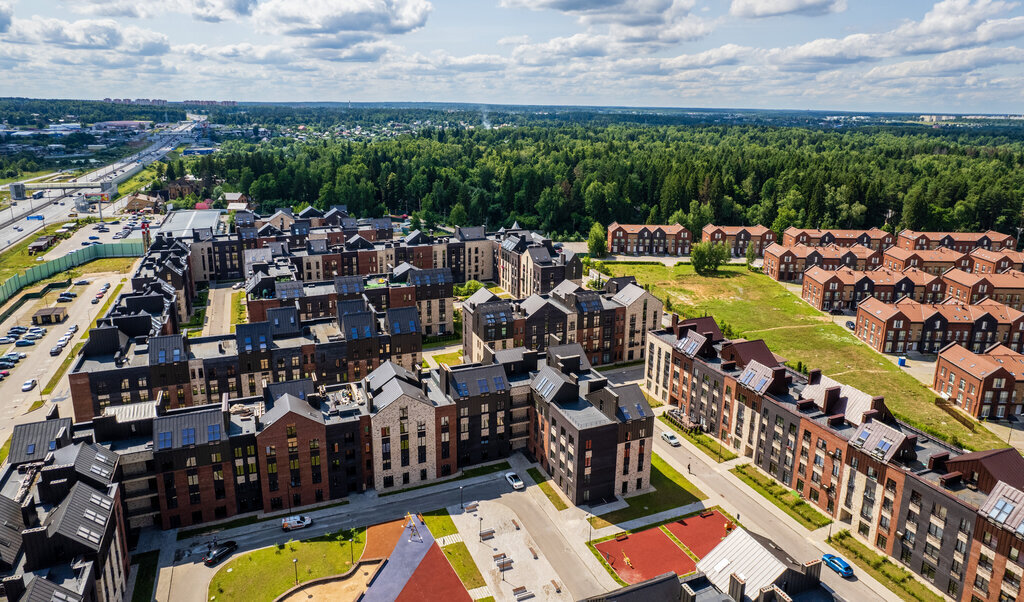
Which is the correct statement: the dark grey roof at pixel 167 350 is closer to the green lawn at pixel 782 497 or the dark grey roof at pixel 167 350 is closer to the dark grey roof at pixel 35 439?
the dark grey roof at pixel 35 439

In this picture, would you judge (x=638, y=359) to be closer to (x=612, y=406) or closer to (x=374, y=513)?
(x=612, y=406)

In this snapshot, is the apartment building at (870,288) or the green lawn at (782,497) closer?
the green lawn at (782,497)

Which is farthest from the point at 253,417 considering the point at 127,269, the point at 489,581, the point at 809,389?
the point at 127,269

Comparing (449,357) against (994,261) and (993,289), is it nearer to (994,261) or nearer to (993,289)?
(993,289)

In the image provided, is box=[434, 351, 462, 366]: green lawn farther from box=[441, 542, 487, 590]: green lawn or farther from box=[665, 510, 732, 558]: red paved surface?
box=[665, 510, 732, 558]: red paved surface

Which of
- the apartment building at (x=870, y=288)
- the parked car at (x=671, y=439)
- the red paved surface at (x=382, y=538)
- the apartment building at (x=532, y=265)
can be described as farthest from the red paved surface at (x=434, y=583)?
the apartment building at (x=870, y=288)

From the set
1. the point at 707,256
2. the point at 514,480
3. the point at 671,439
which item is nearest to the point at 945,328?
the point at 707,256
